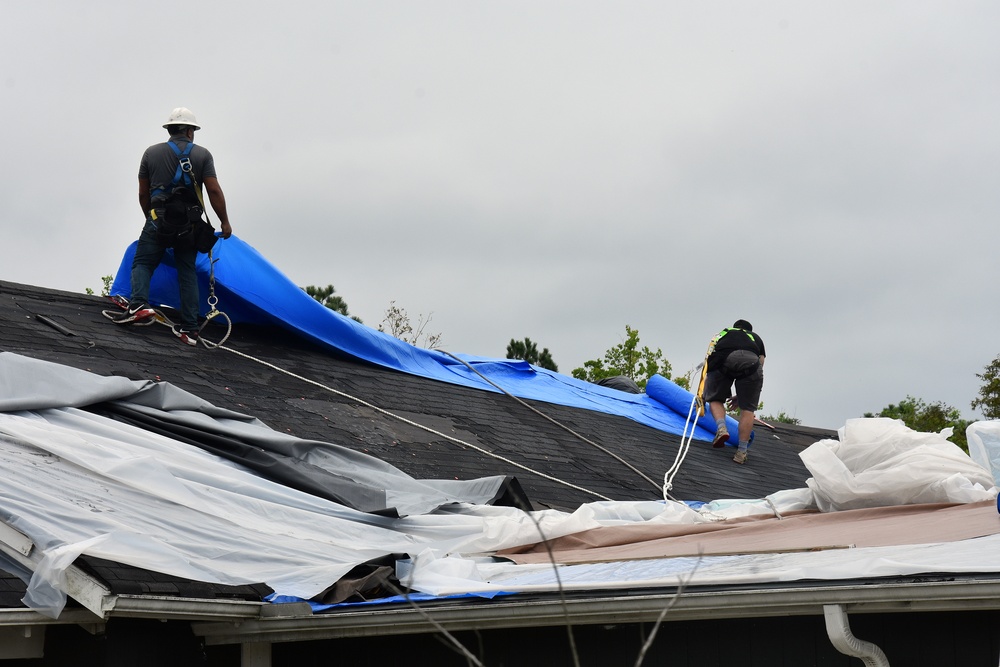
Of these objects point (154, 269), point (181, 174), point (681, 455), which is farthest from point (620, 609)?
point (681, 455)

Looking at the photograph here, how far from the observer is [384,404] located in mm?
8062

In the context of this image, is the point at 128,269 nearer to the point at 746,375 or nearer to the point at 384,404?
the point at 384,404

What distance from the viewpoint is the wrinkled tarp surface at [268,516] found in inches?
163

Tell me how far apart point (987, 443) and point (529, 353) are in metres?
20.6

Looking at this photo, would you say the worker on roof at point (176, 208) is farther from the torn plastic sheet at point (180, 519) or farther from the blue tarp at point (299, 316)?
the torn plastic sheet at point (180, 519)

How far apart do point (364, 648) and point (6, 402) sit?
2.10 m

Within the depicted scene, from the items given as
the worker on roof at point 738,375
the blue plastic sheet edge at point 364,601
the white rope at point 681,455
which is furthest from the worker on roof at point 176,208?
the worker on roof at point 738,375

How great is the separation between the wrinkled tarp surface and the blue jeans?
76.7 inches

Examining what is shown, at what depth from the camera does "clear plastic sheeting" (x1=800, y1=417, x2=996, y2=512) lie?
6.12m

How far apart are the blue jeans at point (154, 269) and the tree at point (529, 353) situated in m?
18.6

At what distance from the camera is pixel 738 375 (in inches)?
393

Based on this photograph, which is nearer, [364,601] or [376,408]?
[364,601]

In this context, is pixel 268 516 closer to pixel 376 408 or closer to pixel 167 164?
pixel 376 408

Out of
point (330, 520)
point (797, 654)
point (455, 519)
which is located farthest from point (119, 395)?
point (797, 654)
